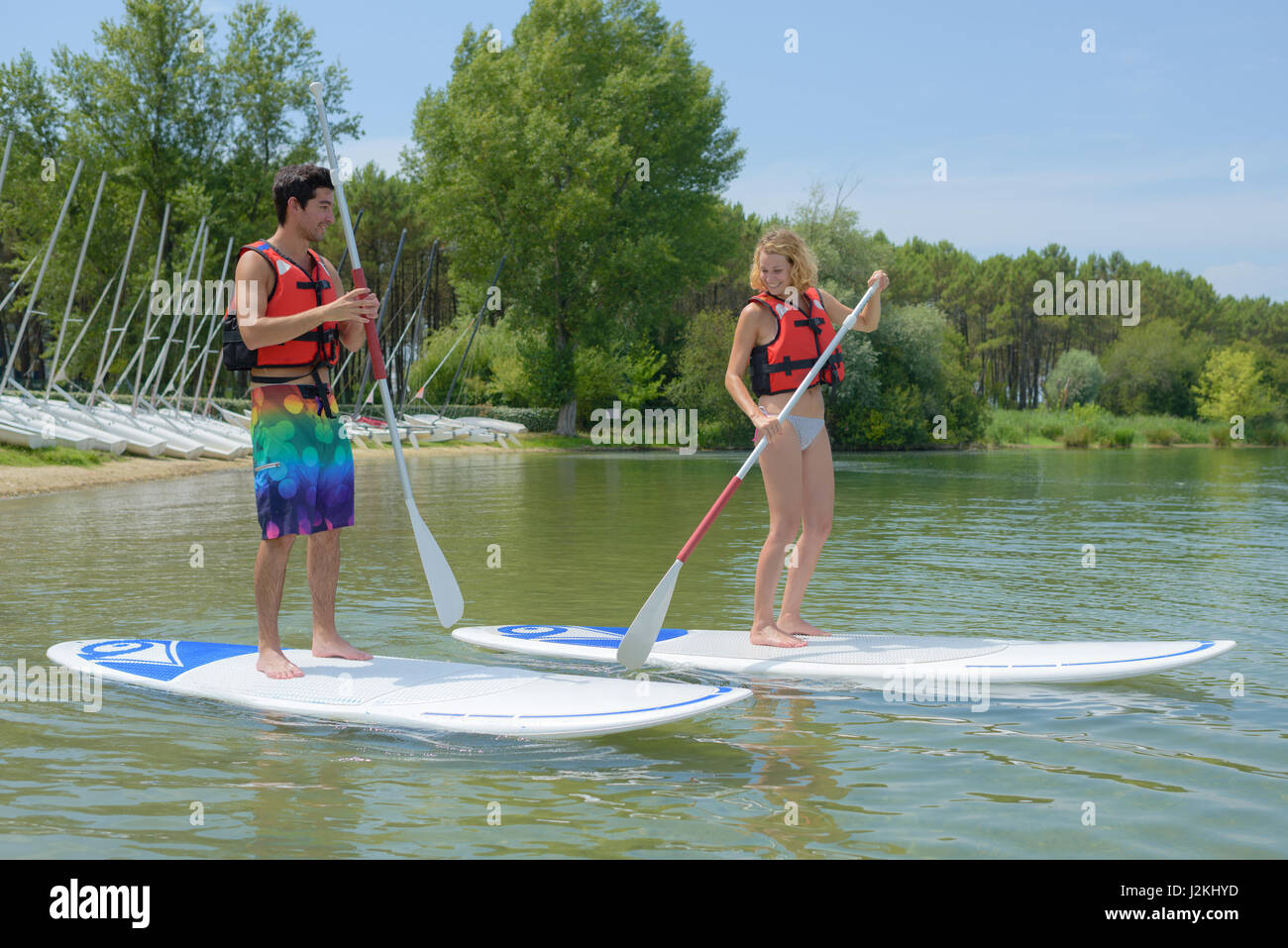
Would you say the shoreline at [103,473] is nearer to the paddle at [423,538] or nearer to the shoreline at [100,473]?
the shoreline at [100,473]

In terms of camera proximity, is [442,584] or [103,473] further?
[103,473]

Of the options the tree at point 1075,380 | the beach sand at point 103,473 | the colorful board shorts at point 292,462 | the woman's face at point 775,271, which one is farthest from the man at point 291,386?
the tree at point 1075,380

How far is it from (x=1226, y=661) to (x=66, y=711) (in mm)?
5999

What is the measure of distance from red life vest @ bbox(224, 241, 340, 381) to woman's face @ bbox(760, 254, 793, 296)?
2.43m

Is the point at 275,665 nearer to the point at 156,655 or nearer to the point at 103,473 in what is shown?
the point at 156,655

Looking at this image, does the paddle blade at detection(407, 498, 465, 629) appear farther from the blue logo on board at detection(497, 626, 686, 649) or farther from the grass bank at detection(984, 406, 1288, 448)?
the grass bank at detection(984, 406, 1288, 448)

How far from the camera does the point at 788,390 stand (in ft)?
21.1

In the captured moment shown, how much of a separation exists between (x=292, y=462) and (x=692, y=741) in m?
2.27

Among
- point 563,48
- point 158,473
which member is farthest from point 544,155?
point 158,473

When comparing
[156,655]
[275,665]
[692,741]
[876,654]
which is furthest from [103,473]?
[692,741]

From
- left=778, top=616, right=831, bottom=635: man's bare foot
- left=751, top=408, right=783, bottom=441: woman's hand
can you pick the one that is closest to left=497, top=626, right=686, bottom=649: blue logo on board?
left=778, top=616, right=831, bottom=635: man's bare foot

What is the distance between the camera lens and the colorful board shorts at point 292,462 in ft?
17.4

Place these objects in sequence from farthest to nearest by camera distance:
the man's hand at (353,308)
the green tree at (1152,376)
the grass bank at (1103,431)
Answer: the green tree at (1152,376) → the grass bank at (1103,431) → the man's hand at (353,308)

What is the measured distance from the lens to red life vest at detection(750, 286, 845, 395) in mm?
6406
